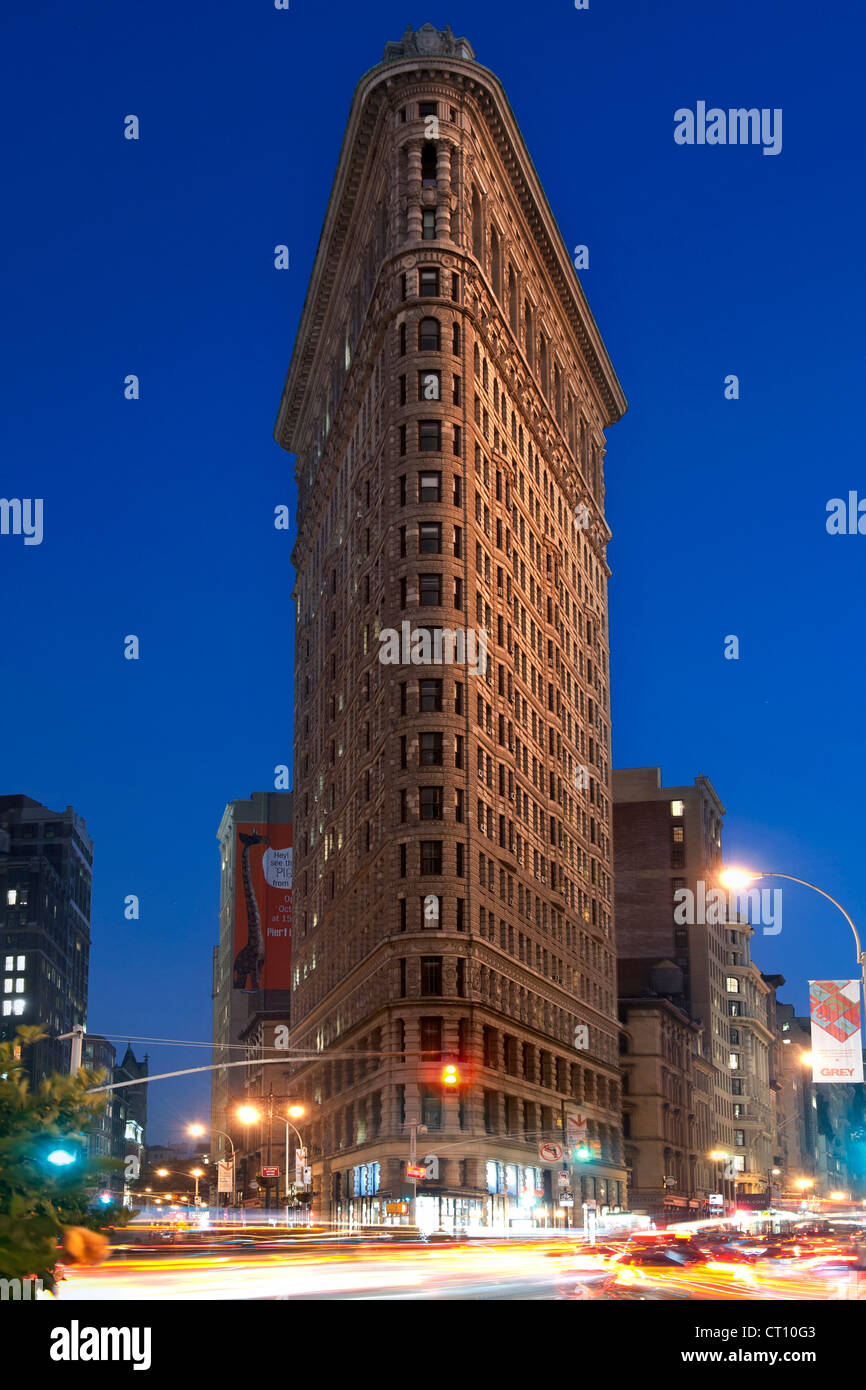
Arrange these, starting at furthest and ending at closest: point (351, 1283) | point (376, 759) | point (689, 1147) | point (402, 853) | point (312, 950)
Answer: point (689, 1147) → point (312, 950) → point (376, 759) → point (402, 853) → point (351, 1283)

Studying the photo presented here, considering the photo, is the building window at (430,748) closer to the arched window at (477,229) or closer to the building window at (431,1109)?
the building window at (431,1109)

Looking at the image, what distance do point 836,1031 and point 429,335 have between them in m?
77.7

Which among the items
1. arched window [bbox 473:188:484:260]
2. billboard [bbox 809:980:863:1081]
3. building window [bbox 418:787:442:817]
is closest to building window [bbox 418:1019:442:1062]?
building window [bbox 418:787:442:817]

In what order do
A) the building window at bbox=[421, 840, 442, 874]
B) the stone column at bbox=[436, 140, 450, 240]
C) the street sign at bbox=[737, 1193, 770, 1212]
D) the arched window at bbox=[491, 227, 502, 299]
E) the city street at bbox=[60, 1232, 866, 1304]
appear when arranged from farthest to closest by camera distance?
the street sign at bbox=[737, 1193, 770, 1212], the arched window at bbox=[491, 227, 502, 299], the stone column at bbox=[436, 140, 450, 240], the building window at bbox=[421, 840, 442, 874], the city street at bbox=[60, 1232, 866, 1304]

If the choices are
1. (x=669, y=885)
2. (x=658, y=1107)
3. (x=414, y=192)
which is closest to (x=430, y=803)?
(x=414, y=192)

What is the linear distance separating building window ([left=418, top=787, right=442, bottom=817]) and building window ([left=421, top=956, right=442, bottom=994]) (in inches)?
350

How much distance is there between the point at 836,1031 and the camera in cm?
3559

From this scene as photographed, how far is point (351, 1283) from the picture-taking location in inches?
1382

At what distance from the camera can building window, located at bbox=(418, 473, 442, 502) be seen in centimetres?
10188

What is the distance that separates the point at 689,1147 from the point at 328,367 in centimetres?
9626

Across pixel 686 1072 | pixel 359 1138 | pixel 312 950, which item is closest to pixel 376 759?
pixel 359 1138

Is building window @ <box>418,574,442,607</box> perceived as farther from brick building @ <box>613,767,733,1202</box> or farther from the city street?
brick building @ <box>613,767,733,1202</box>
